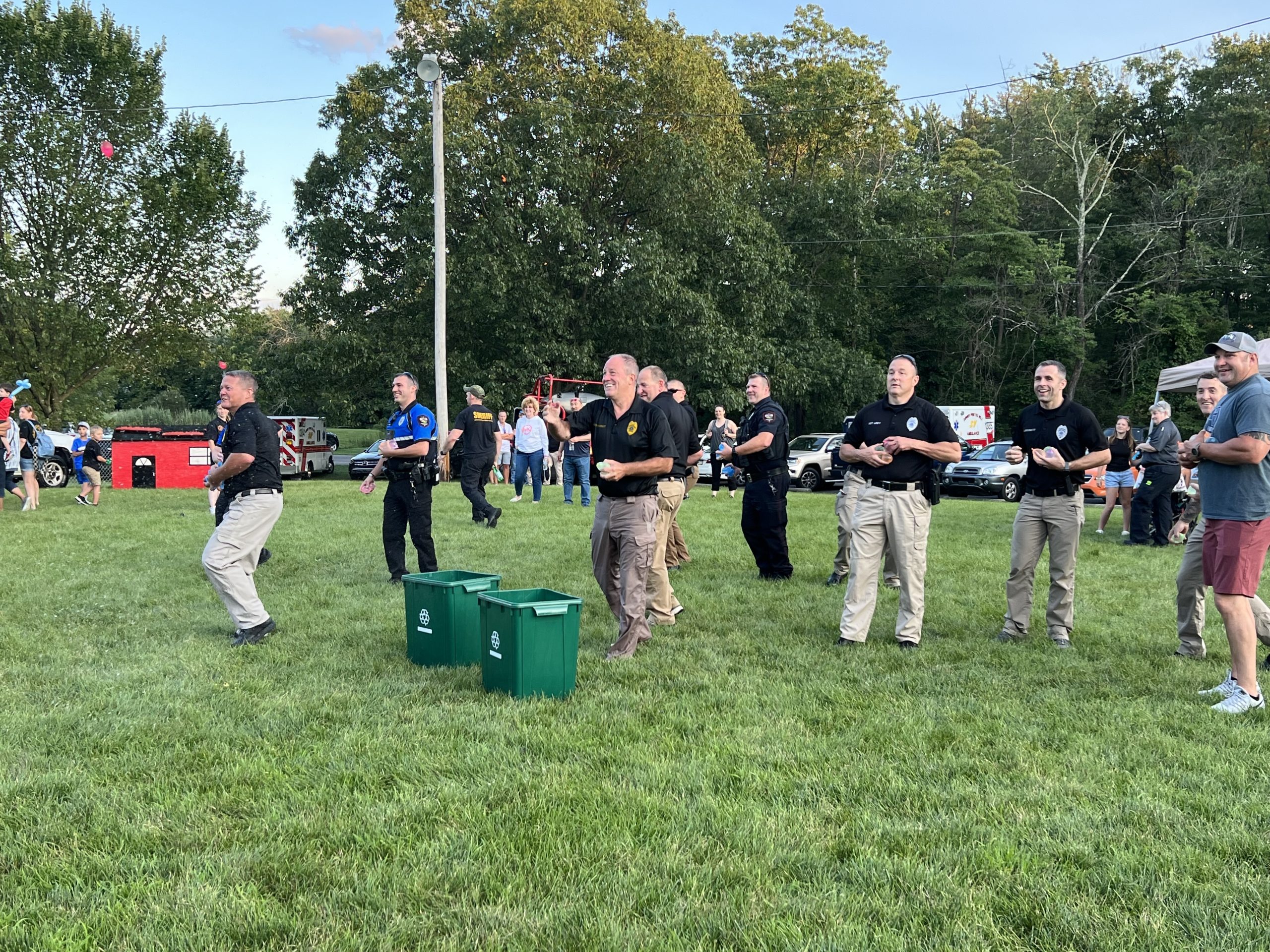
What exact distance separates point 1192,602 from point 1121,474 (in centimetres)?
749

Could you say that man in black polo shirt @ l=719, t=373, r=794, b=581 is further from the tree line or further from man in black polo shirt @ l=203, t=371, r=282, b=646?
the tree line

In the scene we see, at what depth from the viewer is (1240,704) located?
4.94 m

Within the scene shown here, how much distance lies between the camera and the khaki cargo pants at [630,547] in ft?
20.1

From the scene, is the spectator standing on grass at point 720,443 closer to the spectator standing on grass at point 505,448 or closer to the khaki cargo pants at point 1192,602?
the khaki cargo pants at point 1192,602

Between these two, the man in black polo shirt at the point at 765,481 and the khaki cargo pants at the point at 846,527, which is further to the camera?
the khaki cargo pants at the point at 846,527

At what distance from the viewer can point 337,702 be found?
5.09 metres

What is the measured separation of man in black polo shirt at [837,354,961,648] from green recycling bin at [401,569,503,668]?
2.55 meters

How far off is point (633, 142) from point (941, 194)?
15100 mm

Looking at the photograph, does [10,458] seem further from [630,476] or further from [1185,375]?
[1185,375]

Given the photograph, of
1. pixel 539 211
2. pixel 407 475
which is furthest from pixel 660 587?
pixel 539 211

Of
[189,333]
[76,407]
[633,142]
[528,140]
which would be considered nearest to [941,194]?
[633,142]

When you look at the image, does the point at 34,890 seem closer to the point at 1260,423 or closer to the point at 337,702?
the point at 337,702

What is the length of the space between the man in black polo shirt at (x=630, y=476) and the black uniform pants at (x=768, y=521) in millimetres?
3220

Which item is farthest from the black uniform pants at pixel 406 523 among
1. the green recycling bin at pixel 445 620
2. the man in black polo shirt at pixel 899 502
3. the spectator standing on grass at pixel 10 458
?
the spectator standing on grass at pixel 10 458
